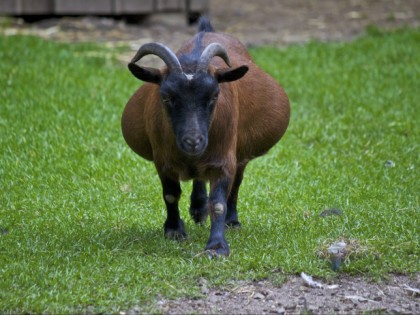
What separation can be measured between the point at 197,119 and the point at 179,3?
9.72m

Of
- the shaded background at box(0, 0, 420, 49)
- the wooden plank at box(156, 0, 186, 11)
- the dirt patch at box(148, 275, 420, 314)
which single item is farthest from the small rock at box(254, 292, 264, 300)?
the wooden plank at box(156, 0, 186, 11)

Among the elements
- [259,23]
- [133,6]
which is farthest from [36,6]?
[259,23]

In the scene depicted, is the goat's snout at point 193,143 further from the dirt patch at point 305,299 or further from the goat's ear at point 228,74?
the dirt patch at point 305,299

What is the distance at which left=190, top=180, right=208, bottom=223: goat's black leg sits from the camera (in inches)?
296

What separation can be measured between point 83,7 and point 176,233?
8587 mm

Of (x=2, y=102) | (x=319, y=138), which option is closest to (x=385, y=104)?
(x=319, y=138)

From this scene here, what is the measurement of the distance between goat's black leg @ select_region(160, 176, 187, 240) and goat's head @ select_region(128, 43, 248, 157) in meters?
0.69

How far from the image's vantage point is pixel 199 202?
7535 millimetres

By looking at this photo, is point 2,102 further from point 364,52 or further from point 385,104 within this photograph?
point 364,52

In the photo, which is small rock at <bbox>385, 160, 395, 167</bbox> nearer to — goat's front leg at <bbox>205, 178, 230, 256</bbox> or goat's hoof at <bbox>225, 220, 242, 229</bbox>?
goat's hoof at <bbox>225, 220, 242, 229</bbox>

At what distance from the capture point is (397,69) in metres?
12.9

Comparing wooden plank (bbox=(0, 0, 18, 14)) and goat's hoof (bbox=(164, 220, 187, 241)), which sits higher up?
wooden plank (bbox=(0, 0, 18, 14))

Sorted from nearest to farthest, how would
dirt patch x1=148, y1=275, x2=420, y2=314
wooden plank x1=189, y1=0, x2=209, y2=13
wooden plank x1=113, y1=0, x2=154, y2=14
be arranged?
dirt patch x1=148, y1=275, x2=420, y2=314
wooden plank x1=113, y1=0, x2=154, y2=14
wooden plank x1=189, y1=0, x2=209, y2=13

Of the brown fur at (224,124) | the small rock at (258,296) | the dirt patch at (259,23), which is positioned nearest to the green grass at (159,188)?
the small rock at (258,296)
